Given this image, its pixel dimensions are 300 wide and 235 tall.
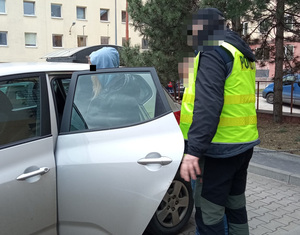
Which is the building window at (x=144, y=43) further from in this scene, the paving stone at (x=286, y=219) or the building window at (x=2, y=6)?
the building window at (x=2, y=6)

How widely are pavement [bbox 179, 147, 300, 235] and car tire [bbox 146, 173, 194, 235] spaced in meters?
0.18

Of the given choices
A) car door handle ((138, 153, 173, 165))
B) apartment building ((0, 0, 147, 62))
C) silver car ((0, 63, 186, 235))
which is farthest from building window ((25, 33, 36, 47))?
car door handle ((138, 153, 173, 165))

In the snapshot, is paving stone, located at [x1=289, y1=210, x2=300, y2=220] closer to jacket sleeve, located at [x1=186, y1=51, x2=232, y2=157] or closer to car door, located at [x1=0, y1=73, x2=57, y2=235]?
jacket sleeve, located at [x1=186, y1=51, x2=232, y2=157]

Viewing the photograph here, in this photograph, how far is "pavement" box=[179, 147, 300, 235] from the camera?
3.49m

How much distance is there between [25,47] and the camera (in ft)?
111


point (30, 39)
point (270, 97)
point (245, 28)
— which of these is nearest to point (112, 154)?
point (245, 28)

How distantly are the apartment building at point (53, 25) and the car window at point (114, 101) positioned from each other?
29.0 meters

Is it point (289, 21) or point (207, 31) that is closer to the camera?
point (207, 31)

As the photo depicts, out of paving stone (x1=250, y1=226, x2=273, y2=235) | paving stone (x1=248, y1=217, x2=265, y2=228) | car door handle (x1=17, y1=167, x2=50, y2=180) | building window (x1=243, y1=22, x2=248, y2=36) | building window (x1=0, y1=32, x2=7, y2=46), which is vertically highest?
building window (x1=0, y1=32, x2=7, y2=46)

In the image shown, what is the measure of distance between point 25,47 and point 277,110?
3020cm

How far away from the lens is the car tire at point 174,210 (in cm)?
307

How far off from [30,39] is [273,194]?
111ft

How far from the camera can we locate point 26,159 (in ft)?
7.34

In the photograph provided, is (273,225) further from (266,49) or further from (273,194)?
(266,49)
